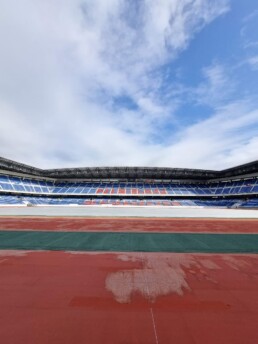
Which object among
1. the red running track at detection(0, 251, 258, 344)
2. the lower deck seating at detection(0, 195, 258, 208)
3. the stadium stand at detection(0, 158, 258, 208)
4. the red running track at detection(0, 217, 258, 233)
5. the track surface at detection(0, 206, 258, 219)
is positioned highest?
the stadium stand at detection(0, 158, 258, 208)

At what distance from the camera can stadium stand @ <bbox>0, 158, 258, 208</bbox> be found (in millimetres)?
50719

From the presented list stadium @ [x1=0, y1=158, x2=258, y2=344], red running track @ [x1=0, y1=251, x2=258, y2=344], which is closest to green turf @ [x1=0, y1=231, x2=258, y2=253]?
stadium @ [x1=0, y1=158, x2=258, y2=344]

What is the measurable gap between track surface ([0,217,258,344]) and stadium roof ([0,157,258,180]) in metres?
48.4

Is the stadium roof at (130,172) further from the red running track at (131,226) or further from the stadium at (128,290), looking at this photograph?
the stadium at (128,290)

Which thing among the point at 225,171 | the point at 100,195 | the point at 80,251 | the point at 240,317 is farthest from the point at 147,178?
the point at 240,317

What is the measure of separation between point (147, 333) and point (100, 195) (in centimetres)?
5596

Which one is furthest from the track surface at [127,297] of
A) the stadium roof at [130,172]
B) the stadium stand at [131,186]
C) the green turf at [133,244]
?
the stadium roof at [130,172]

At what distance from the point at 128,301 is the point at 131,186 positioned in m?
59.0

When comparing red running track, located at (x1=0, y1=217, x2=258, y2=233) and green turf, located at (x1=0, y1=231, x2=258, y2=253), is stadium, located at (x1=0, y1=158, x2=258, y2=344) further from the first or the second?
red running track, located at (x1=0, y1=217, x2=258, y2=233)

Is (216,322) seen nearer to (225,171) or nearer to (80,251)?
(80,251)

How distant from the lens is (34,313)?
13.3ft

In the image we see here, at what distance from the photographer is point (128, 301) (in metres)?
4.51

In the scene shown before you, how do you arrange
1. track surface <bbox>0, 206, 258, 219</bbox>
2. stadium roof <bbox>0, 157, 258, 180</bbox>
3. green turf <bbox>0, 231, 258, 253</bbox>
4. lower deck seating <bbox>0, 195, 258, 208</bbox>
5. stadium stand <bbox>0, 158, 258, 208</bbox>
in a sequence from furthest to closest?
stadium roof <bbox>0, 157, 258, 180</bbox>
stadium stand <bbox>0, 158, 258, 208</bbox>
lower deck seating <bbox>0, 195, 258, 208</bbox>
track surface <bbox>0, 206, 258, 219</bbox>
green turf <bbox>0, 231, 258, 253</bbox>

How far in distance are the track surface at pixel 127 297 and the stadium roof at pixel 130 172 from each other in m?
48.4
